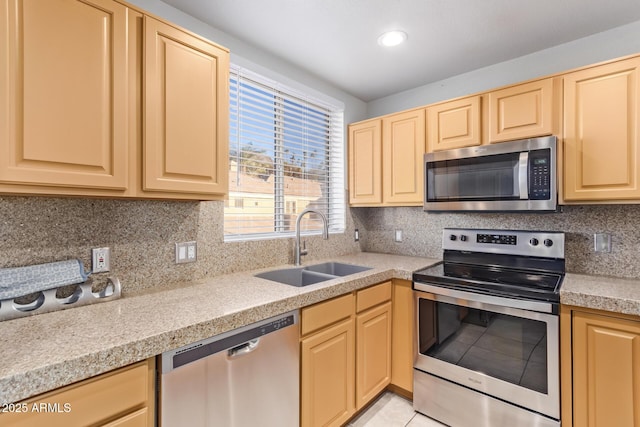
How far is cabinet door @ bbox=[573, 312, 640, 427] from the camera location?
139cm

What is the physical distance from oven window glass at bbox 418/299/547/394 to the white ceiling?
5.59ft

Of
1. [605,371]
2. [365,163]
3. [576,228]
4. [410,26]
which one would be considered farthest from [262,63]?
[605,371]

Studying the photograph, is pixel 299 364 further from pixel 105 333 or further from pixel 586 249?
pixel 586 249

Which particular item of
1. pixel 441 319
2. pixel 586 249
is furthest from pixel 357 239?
pixel 586 249

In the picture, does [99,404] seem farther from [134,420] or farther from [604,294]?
[604,294]

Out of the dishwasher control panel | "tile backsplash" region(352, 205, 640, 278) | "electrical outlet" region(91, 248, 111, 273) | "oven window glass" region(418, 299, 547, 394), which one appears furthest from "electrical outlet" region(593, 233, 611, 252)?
"electrical outlet" region(91, 248, 111, 273)

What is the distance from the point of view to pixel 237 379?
4.06 ft

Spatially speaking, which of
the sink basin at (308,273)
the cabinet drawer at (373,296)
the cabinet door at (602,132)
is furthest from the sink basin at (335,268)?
the cabinet door at (602,132)

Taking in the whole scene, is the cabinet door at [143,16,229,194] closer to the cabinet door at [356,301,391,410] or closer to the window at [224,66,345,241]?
the window at [224,66,345,241]

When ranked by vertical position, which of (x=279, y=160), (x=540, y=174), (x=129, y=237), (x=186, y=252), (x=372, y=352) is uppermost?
(x=279, y=160)

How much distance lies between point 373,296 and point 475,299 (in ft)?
1.94

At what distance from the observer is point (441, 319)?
193 centimetres

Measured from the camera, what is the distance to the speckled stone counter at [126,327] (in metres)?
0.80

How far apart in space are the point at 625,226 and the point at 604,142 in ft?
1.88
